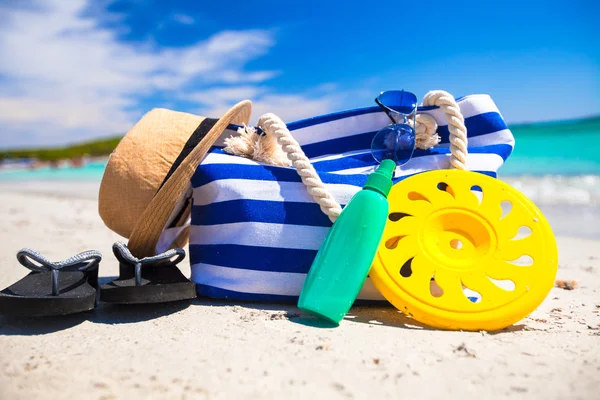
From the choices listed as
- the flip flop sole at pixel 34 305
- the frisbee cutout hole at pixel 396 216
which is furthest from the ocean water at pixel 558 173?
the flip flop sole at pixel 34 305

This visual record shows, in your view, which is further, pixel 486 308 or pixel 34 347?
pixel 486 308

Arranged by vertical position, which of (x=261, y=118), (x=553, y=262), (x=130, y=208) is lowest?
(x=553, y=262)

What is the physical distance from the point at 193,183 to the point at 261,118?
16.0 inches

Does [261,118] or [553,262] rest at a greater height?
[261,118]

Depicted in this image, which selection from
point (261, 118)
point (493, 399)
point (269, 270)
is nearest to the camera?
point (493, 399)

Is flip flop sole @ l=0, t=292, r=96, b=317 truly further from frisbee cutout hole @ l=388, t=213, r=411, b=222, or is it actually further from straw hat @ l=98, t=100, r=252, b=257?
frisbee cutout hole @ l=388, t=213, r=411, b=222

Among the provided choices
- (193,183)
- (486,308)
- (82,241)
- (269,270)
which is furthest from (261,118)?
(82,241)

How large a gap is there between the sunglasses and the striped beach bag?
0.22 ft

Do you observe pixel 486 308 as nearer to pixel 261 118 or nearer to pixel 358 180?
pixel 358 180

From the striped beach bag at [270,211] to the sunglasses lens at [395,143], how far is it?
2.2 inches

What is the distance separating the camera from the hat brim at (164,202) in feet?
6.06

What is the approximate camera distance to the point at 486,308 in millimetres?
1561

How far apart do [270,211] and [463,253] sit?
762 millimetres

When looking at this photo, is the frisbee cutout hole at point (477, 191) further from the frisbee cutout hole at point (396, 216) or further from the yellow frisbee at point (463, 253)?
the frisbee cutout hole at point (396, 216)
